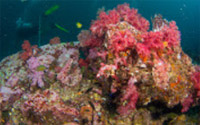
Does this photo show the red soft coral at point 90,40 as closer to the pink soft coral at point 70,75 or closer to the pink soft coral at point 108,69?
the pink soft coral at point 70,75

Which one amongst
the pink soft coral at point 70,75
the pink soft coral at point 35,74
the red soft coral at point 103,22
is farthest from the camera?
the pink soft coral at point 35,74

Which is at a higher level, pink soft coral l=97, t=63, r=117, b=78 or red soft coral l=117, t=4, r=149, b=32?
red soft coral l=117, t=4, r=149, b=32

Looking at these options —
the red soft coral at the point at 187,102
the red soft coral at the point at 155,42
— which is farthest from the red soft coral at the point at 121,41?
the red soft coral at the point at 187,102

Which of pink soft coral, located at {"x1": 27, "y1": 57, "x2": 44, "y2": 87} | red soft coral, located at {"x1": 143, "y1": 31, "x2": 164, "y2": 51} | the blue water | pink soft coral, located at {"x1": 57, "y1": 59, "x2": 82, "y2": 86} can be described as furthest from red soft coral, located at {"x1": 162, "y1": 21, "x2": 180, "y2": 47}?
the blue water


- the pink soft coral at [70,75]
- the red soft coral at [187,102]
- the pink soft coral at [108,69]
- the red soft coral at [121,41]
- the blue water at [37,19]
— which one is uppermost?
the blue water at [37,19]

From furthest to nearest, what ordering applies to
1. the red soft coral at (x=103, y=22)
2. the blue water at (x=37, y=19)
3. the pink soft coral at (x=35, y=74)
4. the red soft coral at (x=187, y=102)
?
the blue water at (x=37, y=19)
the pink soft coral at (x=35, y=74)
the red soft coral at (x=103, y=22)
the red soft coral at (x=187, y=102)

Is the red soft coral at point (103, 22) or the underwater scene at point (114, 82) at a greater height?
the red soft coral at point (103, 22)

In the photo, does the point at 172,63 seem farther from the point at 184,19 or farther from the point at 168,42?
the point at 184,19

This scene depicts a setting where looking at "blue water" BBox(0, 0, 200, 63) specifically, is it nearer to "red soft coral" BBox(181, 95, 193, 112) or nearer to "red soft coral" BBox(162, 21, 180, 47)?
"red soft coral" BBox(162, 21, 180, 47)

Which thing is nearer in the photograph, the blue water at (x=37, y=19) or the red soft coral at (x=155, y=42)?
the red soft coral at (x=155, y=42)

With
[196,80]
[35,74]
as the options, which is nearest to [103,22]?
[196,80]

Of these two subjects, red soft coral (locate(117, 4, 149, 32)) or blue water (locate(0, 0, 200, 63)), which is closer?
red soft coral (locate(117, 4, 149, 32))

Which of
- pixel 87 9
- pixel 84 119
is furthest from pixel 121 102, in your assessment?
pixel 87 9

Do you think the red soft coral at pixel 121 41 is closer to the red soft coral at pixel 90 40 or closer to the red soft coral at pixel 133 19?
the red soft coral at pixel 90 40
